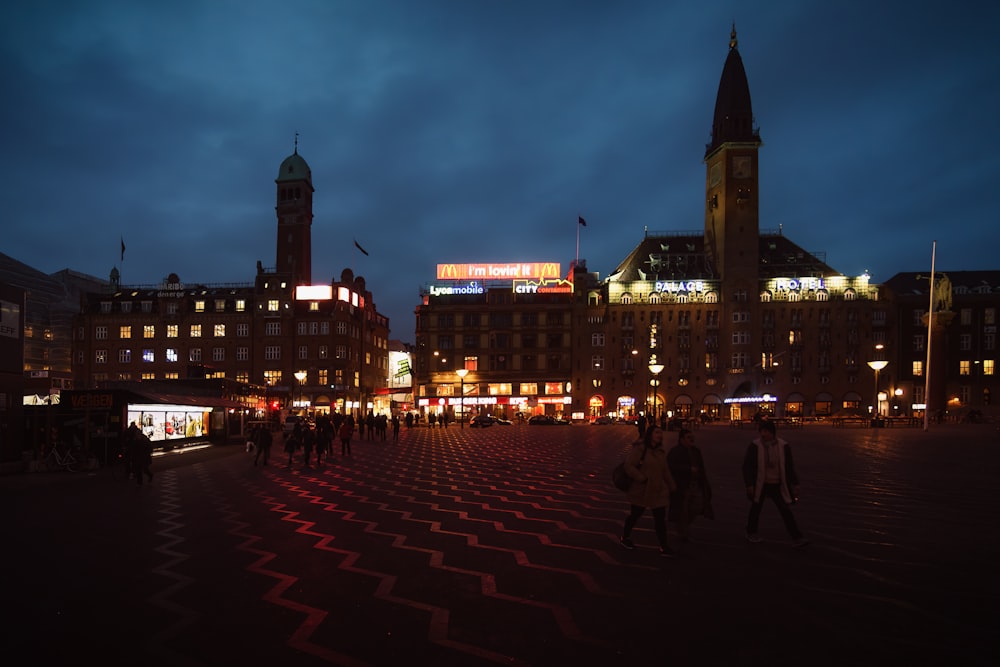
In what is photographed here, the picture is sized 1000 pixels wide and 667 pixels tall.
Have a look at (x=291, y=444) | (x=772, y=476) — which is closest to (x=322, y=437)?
(x=291, y=444)

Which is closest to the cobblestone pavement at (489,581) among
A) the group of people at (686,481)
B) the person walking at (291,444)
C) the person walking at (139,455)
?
the group of people at (686,481)

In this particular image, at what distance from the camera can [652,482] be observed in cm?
884

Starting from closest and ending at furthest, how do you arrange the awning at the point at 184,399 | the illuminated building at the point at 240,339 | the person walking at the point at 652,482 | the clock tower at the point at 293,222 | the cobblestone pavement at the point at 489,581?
the cobblestone pavement at the point at 489,581
the person walking at the point at 652,482
the awning at the point at 184,399
the illuminated building at the point at 240,339
the clock tower at the point at 293,222

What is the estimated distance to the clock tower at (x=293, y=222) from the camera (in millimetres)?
90000

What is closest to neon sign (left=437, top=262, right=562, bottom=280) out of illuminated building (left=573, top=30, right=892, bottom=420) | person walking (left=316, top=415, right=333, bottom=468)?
illuminated building (left=573, top=30, right=892, bottom=420)

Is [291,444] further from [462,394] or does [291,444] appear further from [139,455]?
[462,394]

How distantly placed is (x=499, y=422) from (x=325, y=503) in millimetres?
56497

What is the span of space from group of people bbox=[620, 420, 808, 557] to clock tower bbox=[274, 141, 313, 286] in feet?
280

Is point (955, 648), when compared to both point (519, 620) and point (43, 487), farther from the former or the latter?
point (43, 487)

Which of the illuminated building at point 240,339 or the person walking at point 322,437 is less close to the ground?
the illuminated building at point 240,339

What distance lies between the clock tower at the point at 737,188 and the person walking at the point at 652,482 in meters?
76.7

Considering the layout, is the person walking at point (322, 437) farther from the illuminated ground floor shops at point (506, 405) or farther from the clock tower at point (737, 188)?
the clock tower at point (737, 188)

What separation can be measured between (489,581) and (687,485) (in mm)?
3411

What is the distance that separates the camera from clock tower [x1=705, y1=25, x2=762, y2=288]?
8006cm
